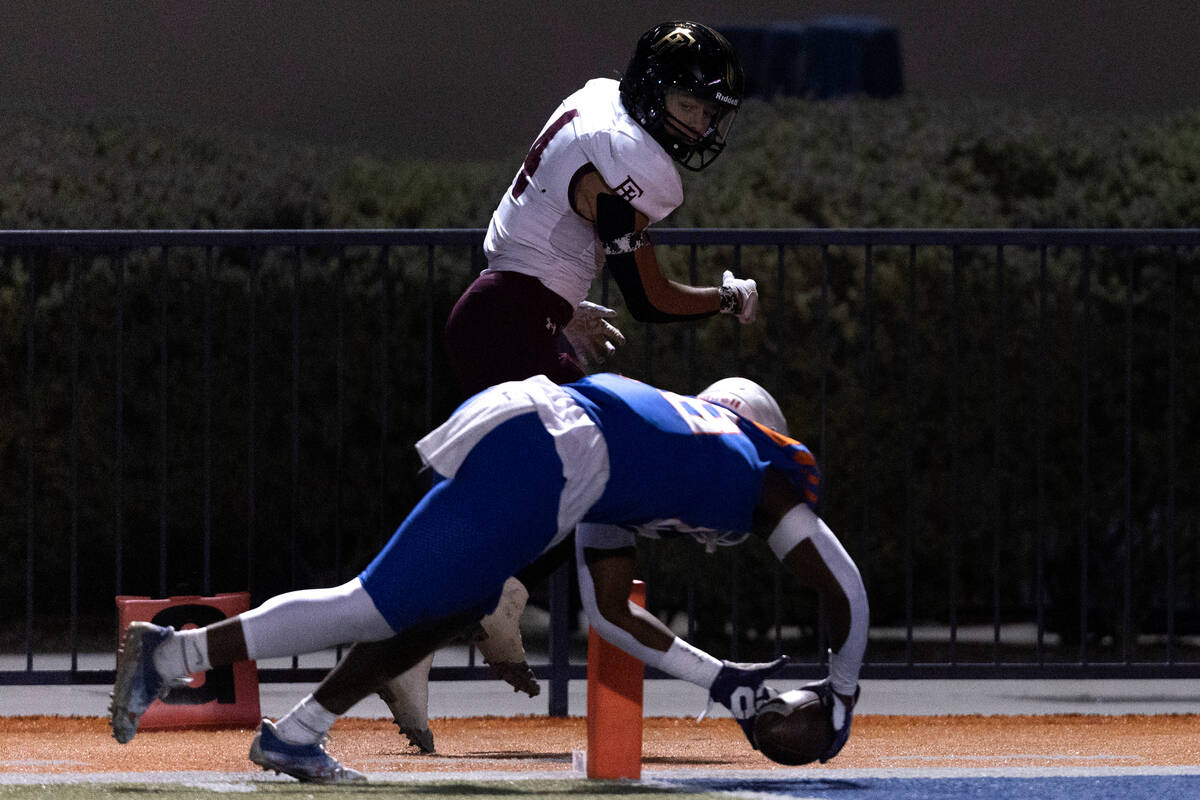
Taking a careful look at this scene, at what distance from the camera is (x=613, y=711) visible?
15.4 ft

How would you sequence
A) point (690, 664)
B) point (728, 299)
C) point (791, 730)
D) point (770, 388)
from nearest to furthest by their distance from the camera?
point (791, 730), point (690, 664), point (728, 299), point (770, 388)

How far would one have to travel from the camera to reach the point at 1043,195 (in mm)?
9484

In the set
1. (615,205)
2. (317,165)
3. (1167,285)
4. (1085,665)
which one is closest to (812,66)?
(317,165)

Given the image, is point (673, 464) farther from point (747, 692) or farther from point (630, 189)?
point (630, 189)

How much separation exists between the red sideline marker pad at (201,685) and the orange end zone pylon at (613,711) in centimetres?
210

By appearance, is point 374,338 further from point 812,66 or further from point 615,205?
point 812,66

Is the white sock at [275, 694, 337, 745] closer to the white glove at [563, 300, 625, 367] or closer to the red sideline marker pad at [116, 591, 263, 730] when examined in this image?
the white glove at [563, 300, 625, 367]

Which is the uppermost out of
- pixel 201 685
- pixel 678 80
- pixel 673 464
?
pixel 678 80

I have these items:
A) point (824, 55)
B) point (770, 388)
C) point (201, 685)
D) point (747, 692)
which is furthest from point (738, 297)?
point (824, 55)

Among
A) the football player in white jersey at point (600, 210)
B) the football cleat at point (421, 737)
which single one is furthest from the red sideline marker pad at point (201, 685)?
the football player in white jersey at point (600, 210)

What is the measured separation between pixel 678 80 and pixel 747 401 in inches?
37.2

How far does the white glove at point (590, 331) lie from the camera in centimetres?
539

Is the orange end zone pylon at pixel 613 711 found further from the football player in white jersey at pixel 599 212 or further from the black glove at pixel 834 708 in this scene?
the football player in white jersey at pixel 599 212

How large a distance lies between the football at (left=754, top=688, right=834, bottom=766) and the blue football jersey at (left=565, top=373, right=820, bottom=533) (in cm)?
38
